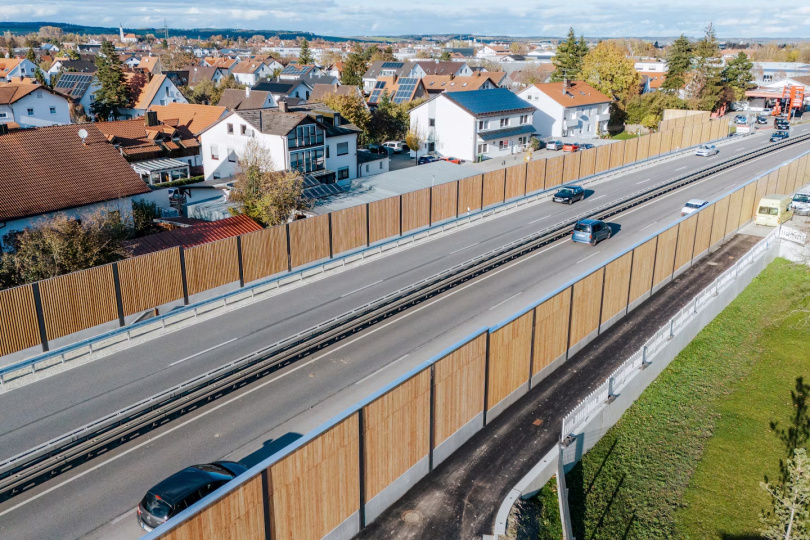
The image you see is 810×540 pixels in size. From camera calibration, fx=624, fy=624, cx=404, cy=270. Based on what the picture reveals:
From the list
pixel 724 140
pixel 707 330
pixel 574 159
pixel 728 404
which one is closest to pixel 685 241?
pixel 707 330

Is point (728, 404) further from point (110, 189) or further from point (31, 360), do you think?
point (110, 189)

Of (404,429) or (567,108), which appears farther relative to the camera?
(567,108)

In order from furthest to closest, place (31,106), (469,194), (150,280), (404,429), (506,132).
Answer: (31,106)
(506,132)
(469,194)
(150,280)
(404,429)

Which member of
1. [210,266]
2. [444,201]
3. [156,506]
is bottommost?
[156,506]

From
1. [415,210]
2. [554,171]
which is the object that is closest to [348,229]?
[415,210]

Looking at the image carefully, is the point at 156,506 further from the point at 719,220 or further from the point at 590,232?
the point at 719,220

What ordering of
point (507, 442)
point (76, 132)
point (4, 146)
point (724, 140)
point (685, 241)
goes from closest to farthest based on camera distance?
point (507, 442)
point (685, 241)
point (4, 146)
point (76, 132)
point (724, 140)

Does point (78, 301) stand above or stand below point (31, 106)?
below
